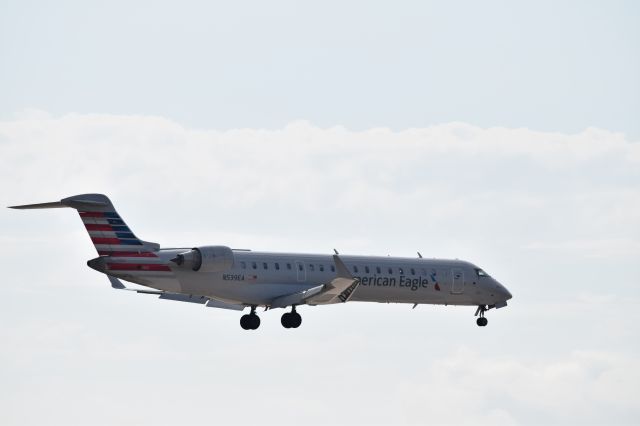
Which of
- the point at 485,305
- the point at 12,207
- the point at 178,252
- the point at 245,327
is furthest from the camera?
the point at 485,305

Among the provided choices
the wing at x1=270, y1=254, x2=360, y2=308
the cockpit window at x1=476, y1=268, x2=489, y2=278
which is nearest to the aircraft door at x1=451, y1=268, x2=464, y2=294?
the cockpit window at x1=476, y1=268, x2=489, y2=278

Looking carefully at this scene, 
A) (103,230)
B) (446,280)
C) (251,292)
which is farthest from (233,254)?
(446,280)

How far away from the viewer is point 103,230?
180 ft

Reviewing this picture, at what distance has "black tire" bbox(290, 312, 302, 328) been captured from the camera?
6034 cm

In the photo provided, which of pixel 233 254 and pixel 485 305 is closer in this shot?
pixel 233 254

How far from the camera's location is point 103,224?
180ft

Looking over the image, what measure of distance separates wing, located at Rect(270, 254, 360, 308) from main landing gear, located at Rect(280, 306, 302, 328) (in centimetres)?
106

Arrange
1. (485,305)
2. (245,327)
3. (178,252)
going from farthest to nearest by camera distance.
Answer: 1. (485,305)
2. (245,327)
3. (178,252)

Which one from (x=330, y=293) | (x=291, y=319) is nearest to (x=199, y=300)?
(x=291, y=319)

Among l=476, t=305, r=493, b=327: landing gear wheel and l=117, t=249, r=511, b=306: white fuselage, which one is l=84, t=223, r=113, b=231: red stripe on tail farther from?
l=476, t=305, r=493, b=327: landing gear wheel

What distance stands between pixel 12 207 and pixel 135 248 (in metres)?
4.85

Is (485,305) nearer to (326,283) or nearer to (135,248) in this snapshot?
(326,283)

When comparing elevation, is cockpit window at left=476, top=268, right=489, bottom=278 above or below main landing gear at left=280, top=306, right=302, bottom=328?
above

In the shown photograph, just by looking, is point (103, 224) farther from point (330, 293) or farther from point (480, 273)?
point (480, 273)
